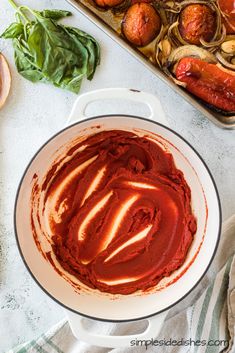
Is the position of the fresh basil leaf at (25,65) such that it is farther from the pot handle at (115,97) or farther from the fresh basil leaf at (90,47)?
the pot handle at (115,97)

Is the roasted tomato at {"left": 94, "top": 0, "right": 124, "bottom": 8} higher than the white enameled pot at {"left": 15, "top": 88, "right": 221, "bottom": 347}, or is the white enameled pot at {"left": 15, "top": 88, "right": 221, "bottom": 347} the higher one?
the roasted tomato at {"left": 94, "top": 0, "right": 124, "bottom": 8}

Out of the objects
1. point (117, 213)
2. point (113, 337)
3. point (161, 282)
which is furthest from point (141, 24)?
point (113, 337)

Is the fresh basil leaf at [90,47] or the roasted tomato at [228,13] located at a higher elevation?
the roasted tomato at [228,13]

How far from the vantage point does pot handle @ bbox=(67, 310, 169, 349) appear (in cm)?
138

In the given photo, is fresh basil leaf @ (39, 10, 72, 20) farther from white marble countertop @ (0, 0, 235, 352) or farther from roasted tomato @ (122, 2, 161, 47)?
roasted tomato @ (122, 2, 161, 47)

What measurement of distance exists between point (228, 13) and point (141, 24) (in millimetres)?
222

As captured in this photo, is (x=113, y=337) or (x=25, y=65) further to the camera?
(x=25, y=65)

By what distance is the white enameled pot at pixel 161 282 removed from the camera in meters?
1.38

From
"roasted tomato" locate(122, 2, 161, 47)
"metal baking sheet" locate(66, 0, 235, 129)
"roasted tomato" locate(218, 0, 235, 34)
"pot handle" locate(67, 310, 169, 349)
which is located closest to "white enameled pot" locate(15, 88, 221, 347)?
"pot handle" locate(67, 310, 169, 349)

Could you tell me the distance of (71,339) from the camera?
5.04 ft

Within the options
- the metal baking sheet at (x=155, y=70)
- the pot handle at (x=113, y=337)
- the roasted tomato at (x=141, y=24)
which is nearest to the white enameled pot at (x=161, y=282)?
the pot handle at (x=113, y=337)

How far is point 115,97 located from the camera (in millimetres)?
1364

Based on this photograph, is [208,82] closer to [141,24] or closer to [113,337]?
[141,24]

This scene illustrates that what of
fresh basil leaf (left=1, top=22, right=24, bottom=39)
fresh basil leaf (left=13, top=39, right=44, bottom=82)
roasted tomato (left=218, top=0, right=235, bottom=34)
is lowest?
fresh basil leaf (left=13, top=39, right=44, bottom=82)
